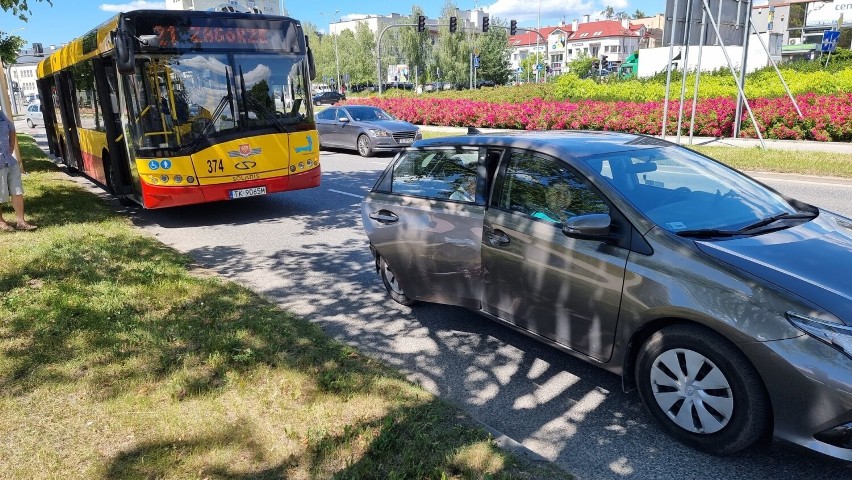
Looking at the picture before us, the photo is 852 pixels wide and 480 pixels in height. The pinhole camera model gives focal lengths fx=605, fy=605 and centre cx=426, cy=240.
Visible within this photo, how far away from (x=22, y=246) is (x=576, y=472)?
6864mm

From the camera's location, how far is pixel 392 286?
5.44m

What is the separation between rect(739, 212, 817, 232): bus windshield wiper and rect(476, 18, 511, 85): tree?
6752cm

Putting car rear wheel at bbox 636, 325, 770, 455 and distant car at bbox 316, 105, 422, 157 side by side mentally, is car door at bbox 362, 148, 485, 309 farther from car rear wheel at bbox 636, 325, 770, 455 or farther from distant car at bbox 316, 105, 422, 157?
distant car at bbox 316, 105, 422, 157

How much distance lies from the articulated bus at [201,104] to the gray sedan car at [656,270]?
4830mm

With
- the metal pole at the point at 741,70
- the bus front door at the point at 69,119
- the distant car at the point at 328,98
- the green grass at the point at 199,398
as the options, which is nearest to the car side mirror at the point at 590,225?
the green grass at the point at 199,398

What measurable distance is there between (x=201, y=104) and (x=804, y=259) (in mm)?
7638

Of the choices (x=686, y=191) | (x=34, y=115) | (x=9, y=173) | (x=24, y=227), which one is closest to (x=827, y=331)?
(x=686, y=191)

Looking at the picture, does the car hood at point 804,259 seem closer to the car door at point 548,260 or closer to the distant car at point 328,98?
the car door at point 548,260

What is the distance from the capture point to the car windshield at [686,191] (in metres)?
3.46

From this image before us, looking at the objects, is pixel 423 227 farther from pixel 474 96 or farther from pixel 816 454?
pixel 474 96

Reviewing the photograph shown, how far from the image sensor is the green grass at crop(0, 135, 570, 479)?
2926 millimetres

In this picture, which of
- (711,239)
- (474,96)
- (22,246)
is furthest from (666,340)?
(474,96)

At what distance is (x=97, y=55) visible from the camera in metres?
9.19

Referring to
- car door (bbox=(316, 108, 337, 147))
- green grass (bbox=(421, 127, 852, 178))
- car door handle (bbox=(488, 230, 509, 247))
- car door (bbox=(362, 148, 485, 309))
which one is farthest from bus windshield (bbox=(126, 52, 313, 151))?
car door (bbox=(316, 108, 337, 147))
